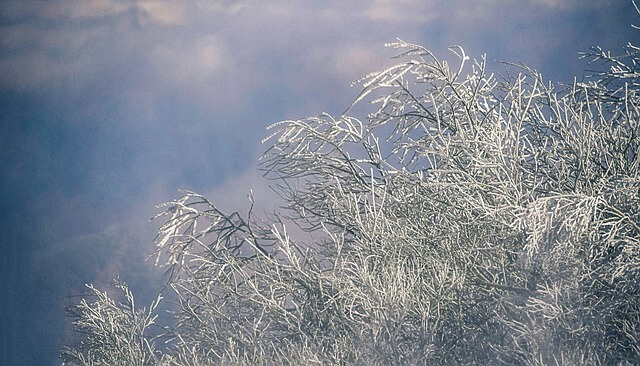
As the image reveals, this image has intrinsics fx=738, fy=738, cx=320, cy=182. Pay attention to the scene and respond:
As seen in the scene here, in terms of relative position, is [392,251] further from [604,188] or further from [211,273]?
[211,273]

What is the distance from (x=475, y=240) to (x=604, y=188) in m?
0.60

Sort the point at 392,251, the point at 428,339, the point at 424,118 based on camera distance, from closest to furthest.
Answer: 1. the point at 428,339
2. the point at 392,251
3. the point at 424,118

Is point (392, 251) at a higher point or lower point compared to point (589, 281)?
higher

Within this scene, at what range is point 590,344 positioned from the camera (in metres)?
3.03

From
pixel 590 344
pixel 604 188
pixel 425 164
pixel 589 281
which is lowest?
pixel 590 344

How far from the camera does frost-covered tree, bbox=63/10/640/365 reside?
9.91 feet

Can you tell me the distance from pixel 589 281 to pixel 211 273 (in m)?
2.28

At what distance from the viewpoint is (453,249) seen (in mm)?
3361

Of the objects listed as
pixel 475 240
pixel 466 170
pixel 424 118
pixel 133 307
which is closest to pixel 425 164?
pixel 424 118

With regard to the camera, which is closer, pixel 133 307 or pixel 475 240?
pixel 475 240

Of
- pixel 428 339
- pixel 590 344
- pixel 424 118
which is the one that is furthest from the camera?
pixel 424 118

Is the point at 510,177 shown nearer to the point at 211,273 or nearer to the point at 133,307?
the point at 211,273

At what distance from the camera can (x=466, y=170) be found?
11.4ft

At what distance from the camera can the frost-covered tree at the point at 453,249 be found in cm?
302
